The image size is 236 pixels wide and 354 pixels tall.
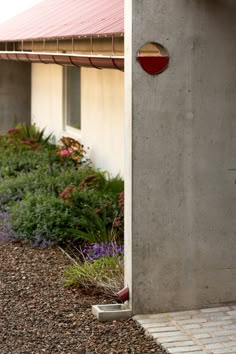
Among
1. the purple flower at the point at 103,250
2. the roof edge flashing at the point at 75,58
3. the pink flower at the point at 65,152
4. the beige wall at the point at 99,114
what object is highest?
the roof edge flashing at the point at 75,58

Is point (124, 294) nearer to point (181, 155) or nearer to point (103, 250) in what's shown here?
point (181, 155)

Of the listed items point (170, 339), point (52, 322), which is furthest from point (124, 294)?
point (170, 339)

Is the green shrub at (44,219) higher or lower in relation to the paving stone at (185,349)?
higher

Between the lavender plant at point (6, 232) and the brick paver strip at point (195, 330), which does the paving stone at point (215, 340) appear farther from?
the lavender plant at point (6, 232)

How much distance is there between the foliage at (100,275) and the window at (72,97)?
281 inches

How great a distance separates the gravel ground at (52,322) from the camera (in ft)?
19.8

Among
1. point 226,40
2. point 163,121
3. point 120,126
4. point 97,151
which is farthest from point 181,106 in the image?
point 97,151

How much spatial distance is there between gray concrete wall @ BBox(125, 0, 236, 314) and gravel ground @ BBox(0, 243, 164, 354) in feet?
1.53

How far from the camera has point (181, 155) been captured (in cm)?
A: 666

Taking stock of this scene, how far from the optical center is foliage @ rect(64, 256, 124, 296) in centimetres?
717

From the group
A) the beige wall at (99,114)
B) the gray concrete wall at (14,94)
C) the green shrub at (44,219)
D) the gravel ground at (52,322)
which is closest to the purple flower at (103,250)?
the gravel ground at (52,322)

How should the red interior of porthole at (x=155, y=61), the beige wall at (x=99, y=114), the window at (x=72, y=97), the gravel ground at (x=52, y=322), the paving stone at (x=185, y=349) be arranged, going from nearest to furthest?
the paving stone at (x=185, y=349) < the gravel ground at (x=52, y=322) < the red interior of porthole at (x=155, y=61) < the beige wall at (x=99, y=114) < the window at (x=72, y=97)

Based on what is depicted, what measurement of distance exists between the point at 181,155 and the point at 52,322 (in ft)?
5.32

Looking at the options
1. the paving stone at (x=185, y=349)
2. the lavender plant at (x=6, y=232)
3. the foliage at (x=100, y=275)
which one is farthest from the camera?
the lavender plant at (x=6, y=232)
